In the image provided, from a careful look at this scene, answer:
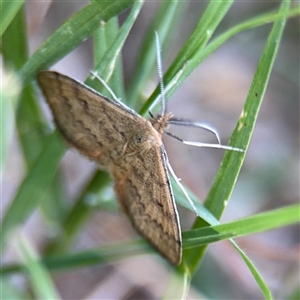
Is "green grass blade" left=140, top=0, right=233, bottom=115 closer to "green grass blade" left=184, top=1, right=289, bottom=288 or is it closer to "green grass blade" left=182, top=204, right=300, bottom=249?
"green grass blade" left=184, top=1, right=289, bottom=288

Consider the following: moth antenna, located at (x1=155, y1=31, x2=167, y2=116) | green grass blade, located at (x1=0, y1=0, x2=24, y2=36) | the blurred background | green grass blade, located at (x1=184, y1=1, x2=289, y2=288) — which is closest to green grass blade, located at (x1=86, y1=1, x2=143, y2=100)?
moth antenna, located at (x1=155, y1=31, x2=167, y2=116)

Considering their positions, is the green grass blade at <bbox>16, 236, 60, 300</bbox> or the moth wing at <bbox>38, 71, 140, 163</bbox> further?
the moth wing at <bbox>38, 71, 140, 163</bbox>

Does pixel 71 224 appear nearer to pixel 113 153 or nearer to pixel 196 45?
pixel 113 153

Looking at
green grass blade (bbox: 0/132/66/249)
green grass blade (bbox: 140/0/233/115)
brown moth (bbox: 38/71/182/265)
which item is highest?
green grass blade (bbox: 140/0/233/115)

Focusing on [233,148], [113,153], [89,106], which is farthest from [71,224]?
[233,148]

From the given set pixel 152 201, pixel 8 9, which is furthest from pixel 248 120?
pixel 8 9

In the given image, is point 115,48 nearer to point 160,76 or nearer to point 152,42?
point 160,76

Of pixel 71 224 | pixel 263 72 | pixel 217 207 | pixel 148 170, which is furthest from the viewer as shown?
pixel 71 224

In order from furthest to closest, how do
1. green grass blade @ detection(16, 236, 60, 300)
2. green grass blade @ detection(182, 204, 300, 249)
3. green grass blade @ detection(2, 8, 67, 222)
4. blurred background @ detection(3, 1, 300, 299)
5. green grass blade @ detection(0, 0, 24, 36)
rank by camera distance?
blurred background @ detection(3, 1, 300, 299), green grass blade @ detection(2, 8, 67, 222), green grass blade @ detection(16, 236, 60, 300), green grass blade @ detection(0, 0, 24, 36), green grass blade @ detection(182, 204, 300, 249)
